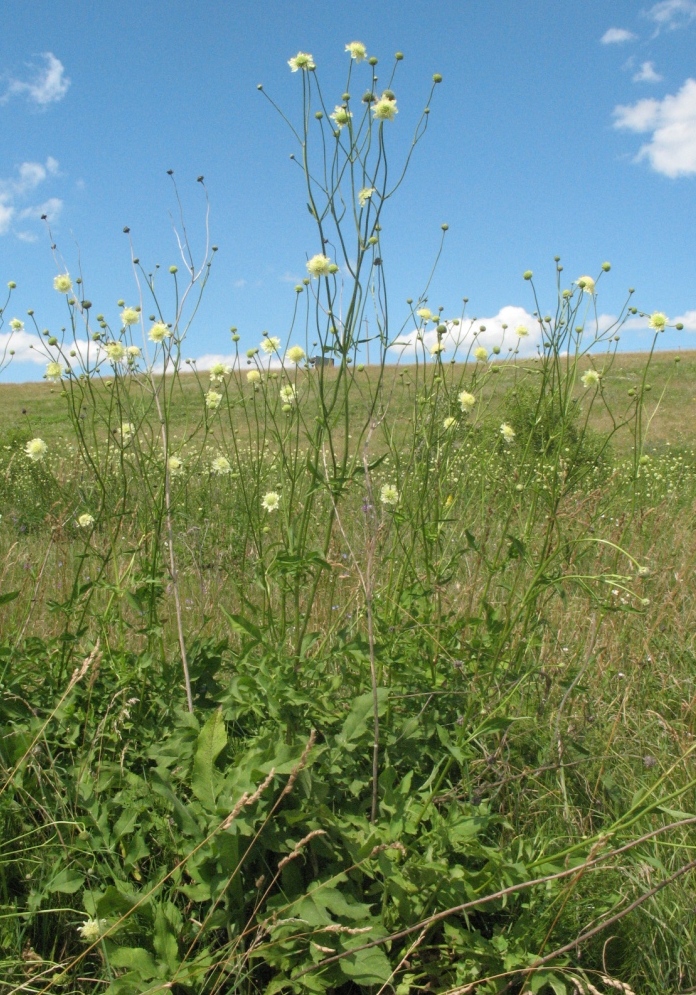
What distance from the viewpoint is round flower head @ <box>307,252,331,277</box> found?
6.63 feet

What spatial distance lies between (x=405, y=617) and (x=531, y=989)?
36.9 inches

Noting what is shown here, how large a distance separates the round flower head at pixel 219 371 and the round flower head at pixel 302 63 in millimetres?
993

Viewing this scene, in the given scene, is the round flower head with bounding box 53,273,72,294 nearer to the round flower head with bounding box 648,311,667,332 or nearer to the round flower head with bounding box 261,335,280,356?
the round flower head with bounding box 261,335,280,356

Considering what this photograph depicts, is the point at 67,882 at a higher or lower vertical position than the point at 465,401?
lower

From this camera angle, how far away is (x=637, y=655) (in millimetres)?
2666

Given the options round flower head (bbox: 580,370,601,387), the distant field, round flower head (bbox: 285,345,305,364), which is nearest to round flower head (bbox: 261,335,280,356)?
round flower head (bbox: 285,345,305,364)

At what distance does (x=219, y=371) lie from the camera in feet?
8.85

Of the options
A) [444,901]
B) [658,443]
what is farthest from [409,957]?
[658,443]

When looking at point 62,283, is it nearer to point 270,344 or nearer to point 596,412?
point 270,344

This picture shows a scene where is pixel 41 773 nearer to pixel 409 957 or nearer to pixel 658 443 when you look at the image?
pixel 409 957

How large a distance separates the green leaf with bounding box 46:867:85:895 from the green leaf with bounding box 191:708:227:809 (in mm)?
295

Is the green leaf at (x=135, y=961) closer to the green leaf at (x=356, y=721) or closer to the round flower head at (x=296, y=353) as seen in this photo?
the green leaf at (x=356, y=721)

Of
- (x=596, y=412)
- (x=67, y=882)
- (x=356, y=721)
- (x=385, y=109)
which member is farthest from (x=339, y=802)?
(x=596, y=412)

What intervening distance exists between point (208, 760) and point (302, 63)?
5.93ft
